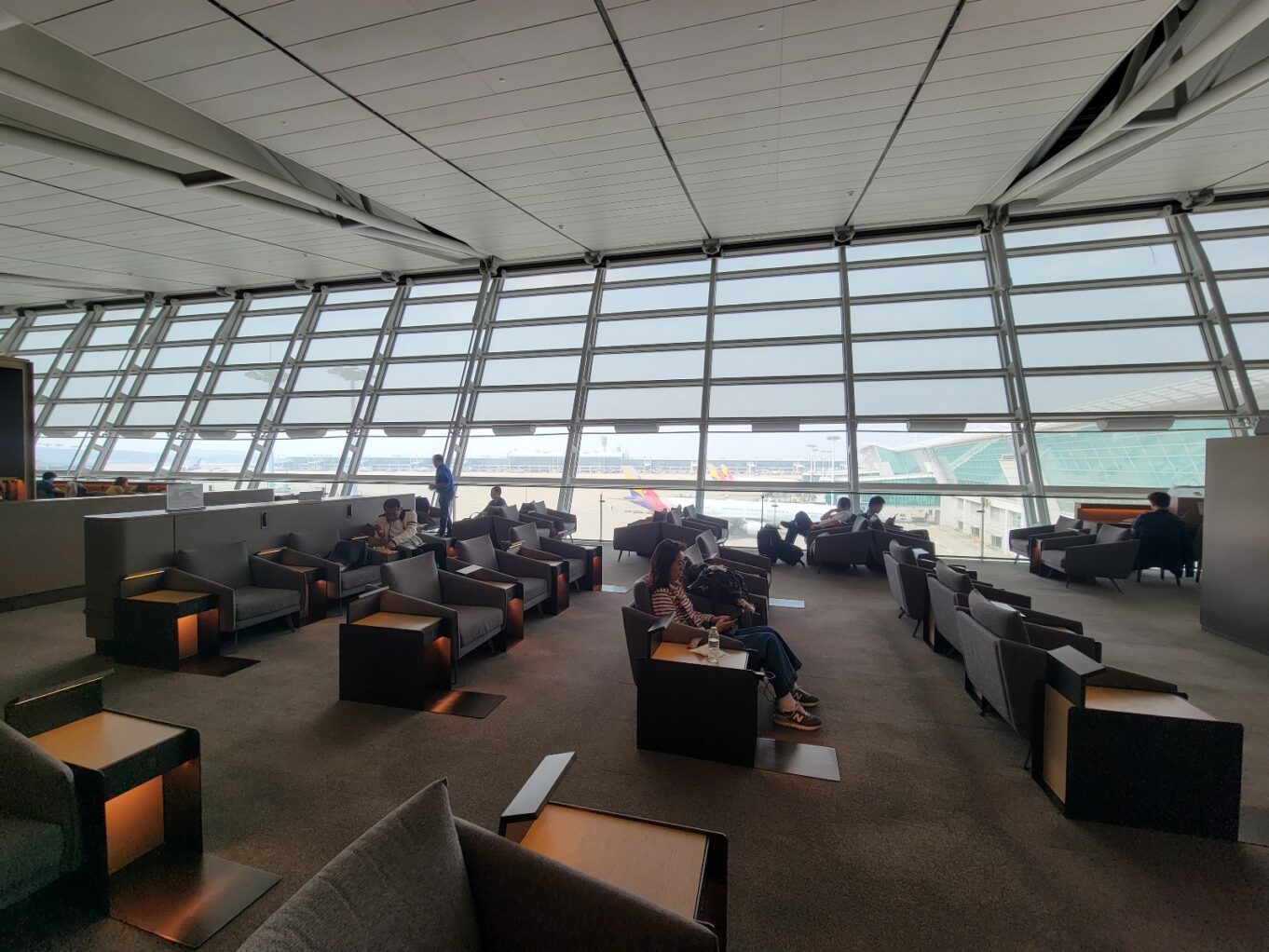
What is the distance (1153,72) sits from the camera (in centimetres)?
584

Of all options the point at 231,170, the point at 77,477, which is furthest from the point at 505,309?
the point at 77,477

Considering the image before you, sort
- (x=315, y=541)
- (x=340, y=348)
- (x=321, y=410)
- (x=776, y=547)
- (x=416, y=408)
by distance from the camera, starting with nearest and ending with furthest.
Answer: (x=315, y=541), (x=776, y=547), (x=416, y=408), (x=321, y=410), (x=340, y=348)

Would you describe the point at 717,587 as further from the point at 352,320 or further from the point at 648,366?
the point at 352,320

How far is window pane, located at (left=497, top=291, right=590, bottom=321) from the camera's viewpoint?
1080 cm

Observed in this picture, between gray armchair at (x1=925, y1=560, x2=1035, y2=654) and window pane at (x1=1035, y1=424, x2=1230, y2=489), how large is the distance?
5546 mm

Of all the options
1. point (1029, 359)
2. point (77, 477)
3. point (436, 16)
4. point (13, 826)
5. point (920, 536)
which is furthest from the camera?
point (77, 477)

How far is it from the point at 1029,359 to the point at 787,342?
379 centimetres

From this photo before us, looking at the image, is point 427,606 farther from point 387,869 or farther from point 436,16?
point 436,16

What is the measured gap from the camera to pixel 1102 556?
6789mm

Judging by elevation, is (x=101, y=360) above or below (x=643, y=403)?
above

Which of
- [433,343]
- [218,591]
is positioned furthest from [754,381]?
[218,591]

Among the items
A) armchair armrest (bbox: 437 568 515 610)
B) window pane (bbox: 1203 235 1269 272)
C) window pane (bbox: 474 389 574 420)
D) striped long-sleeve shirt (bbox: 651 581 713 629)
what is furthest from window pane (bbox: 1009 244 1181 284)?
armchair armrest (bbox: 437 568 515 610)

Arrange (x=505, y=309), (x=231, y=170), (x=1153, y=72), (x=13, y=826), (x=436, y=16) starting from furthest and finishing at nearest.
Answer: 1. (x=505, y=309)
2. (x=231, y=170)
3. (x=1153, y=72)
4. (x=436, y=16)
5. (x=13, y=826)

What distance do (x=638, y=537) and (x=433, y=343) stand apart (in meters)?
6.17
